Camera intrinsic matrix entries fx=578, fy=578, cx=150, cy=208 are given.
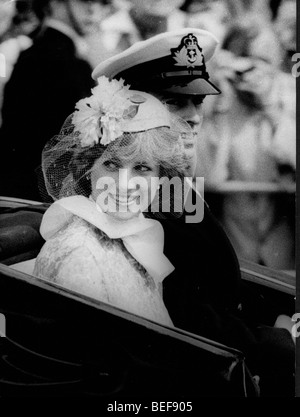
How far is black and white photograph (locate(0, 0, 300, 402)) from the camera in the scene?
2551 millimetres

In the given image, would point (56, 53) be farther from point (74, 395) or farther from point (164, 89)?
point (74, 395)

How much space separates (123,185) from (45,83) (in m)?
0.58

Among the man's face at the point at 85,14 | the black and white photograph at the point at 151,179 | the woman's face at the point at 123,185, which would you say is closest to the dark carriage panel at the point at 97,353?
the black and white photograph at the point at 151,179

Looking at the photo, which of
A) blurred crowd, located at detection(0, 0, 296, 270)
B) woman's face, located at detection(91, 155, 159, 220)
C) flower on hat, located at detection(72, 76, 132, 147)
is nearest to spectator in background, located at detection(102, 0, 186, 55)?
blurred crowd, located at detection(0, 0, 296, 270)

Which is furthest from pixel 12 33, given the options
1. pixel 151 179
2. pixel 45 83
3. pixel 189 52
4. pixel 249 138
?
pixel 249 138

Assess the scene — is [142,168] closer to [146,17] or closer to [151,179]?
[151,179]

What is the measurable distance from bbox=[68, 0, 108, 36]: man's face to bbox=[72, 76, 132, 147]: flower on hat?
0.24m

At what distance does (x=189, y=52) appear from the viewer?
2602 millimetres

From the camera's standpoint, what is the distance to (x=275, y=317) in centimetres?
266

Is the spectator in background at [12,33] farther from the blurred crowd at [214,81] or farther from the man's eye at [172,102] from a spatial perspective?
the man's eye at [172,102]

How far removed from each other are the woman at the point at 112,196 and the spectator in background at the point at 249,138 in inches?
7.2

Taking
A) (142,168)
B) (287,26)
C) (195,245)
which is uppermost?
(287,26)
